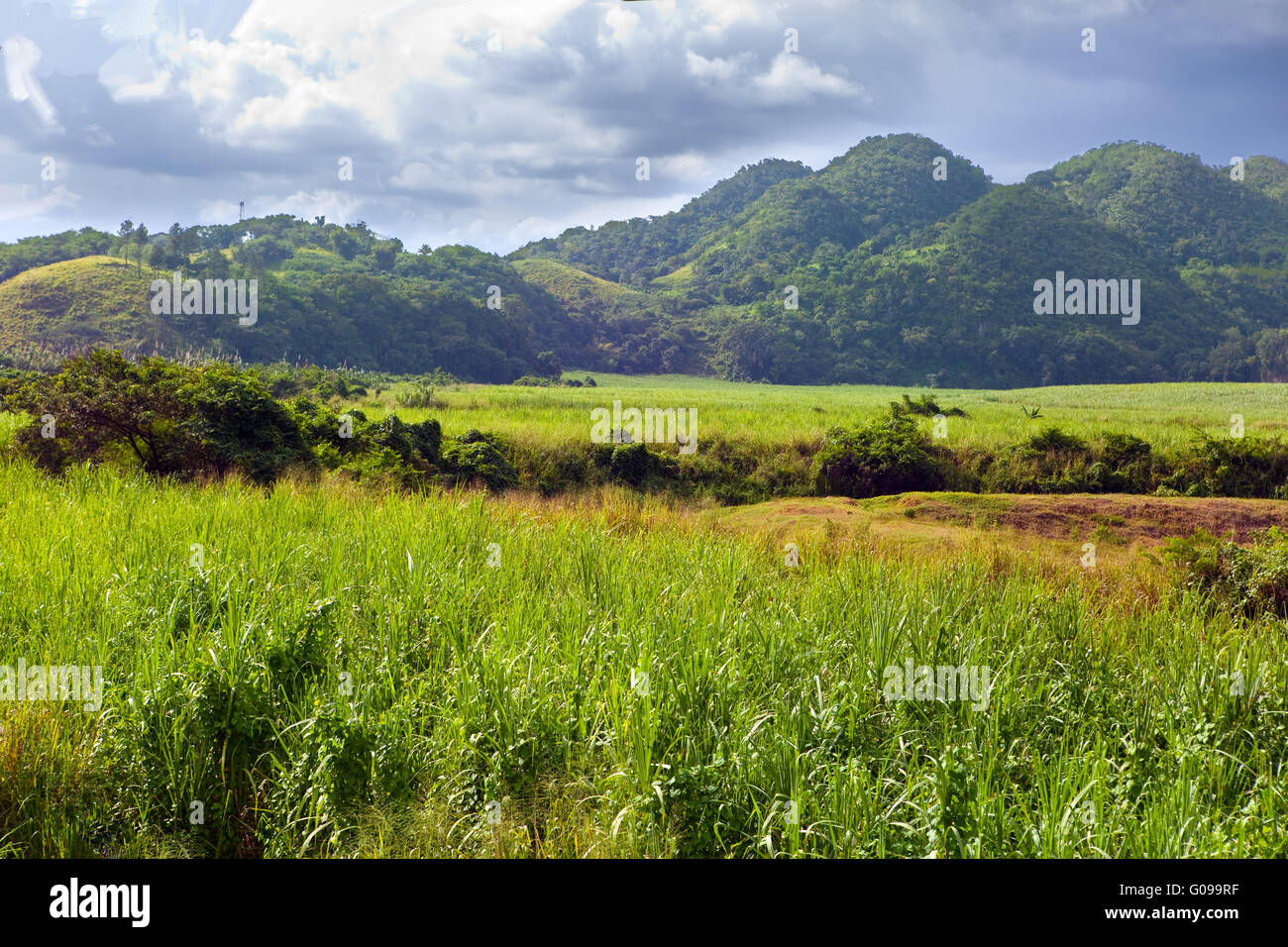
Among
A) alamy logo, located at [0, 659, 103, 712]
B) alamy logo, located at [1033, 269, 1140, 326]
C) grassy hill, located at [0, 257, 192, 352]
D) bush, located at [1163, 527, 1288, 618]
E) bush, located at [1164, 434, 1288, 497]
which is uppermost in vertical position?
alamy logo, located at [1033, 269, 1140, 326]

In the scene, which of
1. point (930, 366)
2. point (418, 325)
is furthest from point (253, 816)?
point (930, 366)

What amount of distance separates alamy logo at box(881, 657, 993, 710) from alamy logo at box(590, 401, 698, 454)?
58.4 feet

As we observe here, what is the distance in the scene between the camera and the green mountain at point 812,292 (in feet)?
236

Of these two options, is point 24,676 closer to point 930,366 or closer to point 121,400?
point 121,400

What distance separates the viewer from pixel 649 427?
27.6 m

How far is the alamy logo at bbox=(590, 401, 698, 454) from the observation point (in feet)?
76.4

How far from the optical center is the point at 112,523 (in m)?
7.57

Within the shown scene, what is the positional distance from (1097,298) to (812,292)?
34399mm

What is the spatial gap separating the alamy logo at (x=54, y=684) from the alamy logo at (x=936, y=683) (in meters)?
4.43

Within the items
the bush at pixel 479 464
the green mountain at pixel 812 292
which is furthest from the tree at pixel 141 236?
the bush at pixel 479 464
